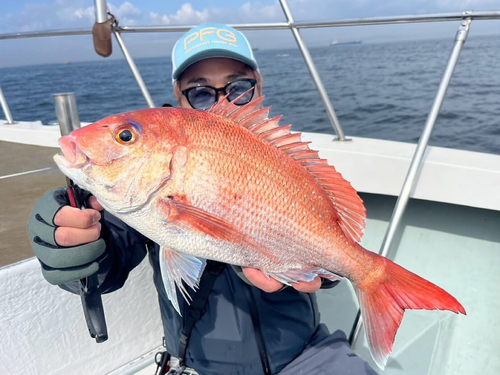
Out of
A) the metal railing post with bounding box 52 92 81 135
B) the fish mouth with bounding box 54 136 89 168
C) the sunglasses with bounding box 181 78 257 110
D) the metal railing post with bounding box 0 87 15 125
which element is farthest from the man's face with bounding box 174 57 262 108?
the metal railing post with bounding box 0 87 15 125

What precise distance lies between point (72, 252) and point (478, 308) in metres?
2.34

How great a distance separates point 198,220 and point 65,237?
1.48ft

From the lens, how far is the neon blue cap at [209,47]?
188cm

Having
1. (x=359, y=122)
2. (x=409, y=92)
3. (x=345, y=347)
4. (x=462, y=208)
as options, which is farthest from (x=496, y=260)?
(x=409, y=92)

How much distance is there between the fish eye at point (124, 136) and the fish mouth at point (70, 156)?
0.10m

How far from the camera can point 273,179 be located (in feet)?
3.90

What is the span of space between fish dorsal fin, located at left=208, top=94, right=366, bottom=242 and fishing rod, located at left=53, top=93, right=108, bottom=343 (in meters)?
0.41

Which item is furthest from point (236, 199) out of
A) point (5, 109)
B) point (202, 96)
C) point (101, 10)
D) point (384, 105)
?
point (384, 105)

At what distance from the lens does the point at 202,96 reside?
194 centimetres

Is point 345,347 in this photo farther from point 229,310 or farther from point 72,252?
point 72,252

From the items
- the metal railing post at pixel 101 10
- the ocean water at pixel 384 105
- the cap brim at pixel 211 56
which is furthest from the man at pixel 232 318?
the ocean water at pixel 384 105

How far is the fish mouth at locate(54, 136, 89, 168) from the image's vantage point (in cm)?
104

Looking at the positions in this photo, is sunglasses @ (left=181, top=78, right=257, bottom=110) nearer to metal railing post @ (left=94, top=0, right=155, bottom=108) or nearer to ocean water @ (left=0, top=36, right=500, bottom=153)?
metal railing post @ (left=94, top=0, right=155, bottom=108)

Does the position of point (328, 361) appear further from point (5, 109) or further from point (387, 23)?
point (5, 109)
